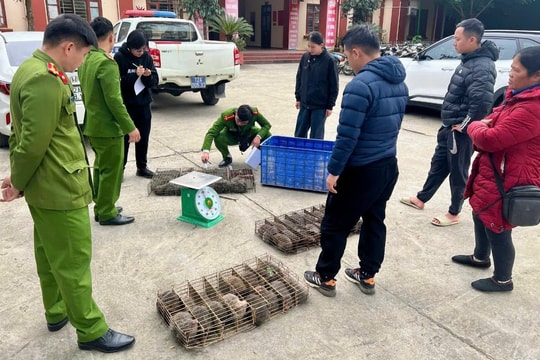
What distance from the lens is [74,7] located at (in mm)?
15641

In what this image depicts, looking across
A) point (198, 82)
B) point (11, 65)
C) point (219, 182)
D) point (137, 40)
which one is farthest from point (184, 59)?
point (219, 182)

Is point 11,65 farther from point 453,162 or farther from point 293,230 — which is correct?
point 453,162

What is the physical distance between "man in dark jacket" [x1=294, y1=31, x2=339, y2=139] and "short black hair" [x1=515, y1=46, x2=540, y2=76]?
9.05ft

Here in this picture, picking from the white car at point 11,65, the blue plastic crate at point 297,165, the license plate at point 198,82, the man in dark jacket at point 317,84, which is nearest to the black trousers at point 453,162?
the blue plastic crate at point 297,165

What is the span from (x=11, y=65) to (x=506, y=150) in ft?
18.4

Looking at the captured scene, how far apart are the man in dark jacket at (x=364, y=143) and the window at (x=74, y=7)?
15.5m

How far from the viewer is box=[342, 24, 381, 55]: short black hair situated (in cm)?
259

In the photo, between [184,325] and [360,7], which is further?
[360,7]

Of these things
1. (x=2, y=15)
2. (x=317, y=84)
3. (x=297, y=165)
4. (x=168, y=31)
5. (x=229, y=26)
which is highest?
(x=2, y=15)

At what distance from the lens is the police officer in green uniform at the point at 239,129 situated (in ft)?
17.0

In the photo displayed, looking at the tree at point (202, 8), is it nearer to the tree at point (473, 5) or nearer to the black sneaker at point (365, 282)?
the tree at point (473, 5)

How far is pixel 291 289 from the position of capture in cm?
296

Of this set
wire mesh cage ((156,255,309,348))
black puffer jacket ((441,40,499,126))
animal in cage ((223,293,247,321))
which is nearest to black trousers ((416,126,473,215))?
black puffer jacket ((441,40,499,126))

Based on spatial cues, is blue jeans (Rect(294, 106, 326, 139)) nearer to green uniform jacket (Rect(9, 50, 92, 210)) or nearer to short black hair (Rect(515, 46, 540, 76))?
short black hair (Rect(515, 46, 540, 76))
